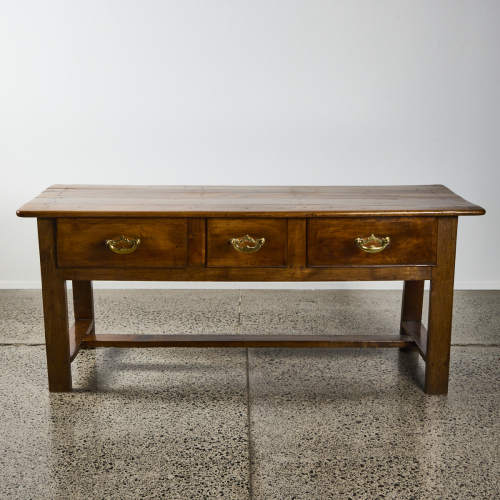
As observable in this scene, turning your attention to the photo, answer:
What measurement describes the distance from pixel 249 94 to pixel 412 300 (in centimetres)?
174

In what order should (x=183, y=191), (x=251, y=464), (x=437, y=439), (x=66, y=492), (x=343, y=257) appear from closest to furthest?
(x=66, y=492), (x=251, y=464), (x=437, y=439), (x=343, y=257), (x=183, y=191)

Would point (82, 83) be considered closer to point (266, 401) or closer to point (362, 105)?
point (362, 105)

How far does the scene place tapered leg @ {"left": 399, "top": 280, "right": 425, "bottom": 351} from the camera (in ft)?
10.7

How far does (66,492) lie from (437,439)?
140cm

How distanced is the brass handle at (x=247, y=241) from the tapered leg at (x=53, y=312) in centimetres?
75

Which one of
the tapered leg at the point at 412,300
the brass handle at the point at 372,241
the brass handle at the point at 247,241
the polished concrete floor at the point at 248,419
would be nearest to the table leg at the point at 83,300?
the polished concrete floor at the point at 248,419

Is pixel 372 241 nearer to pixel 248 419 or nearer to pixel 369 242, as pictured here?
pixel 369 242

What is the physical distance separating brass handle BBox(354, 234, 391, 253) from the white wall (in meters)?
1.66

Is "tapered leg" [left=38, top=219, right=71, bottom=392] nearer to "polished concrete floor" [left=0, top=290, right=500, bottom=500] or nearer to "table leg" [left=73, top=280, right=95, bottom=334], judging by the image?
"polished concrete floor" [left=0, top=290, right=500, bottom=500]

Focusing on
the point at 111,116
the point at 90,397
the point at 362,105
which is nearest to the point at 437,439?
the point at 90,397

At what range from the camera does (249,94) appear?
409 centimetres

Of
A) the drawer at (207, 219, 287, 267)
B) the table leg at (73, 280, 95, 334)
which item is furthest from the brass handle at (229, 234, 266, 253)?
the table leg at (73, 280, 95, 334)

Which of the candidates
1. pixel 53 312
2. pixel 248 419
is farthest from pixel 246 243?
pixel 53 312

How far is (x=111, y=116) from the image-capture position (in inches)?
162
